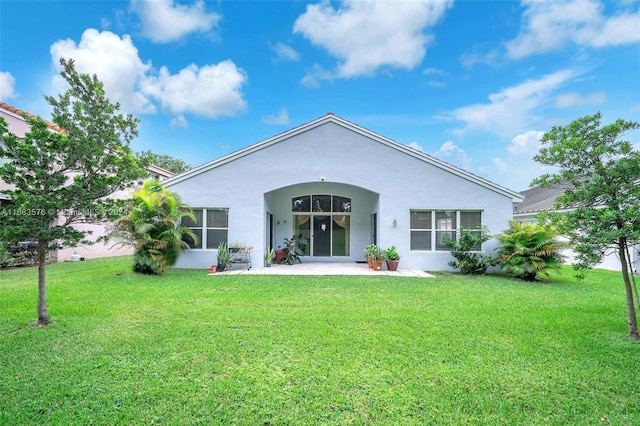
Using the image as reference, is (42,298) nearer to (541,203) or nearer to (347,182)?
(347,182)

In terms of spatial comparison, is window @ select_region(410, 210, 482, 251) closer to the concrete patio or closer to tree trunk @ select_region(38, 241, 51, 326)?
the concrete patio

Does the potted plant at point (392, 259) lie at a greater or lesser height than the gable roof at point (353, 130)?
lesser

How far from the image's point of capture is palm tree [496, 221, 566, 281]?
10.2 meters

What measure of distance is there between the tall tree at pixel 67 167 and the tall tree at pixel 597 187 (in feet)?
25.9

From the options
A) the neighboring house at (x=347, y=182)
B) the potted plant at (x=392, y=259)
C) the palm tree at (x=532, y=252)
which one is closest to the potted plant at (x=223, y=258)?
the neighboring house at (x=347, y=182)

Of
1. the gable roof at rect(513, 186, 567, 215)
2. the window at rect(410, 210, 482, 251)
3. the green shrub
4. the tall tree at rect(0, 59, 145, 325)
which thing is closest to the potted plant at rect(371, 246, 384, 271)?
the window at rect(410, 210, 482, 251)

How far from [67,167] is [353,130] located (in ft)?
31.7

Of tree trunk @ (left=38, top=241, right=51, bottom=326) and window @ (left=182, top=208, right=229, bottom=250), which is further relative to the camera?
window @ (left=182, top=208, right=229, bottom=250)

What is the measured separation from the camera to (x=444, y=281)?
9891 mm

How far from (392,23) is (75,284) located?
47.7ft

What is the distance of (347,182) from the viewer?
12828 millimetres

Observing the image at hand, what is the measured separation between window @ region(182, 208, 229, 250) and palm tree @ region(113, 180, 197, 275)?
3.06 ft

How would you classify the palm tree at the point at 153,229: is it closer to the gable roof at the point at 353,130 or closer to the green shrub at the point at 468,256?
the gable roof at the point at 353,130

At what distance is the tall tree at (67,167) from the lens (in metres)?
5.09
